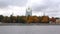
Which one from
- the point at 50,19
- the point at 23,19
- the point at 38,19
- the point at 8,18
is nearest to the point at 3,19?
the point at 8,18

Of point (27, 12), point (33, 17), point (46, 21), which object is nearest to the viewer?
point (46, 21)

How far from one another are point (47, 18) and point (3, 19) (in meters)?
22.5

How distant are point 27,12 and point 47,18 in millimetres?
17003

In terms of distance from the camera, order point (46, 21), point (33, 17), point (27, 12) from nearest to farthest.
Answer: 1. point (46, 21)
2. point (33, 17)
3. point (27, 12)

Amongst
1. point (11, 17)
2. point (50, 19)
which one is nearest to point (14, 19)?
point (11, 17)

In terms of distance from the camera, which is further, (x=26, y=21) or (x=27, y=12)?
(x=27, y=12)

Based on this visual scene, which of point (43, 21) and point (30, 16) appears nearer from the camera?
point (43, 21)

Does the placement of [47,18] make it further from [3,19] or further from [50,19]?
[3,19]

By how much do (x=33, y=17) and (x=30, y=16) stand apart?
474 centimetres

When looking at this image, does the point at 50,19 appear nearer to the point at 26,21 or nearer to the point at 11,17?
the point at 26,21

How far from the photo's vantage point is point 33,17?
107 meters

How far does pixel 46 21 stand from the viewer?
100m

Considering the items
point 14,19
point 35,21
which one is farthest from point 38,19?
point 14,19

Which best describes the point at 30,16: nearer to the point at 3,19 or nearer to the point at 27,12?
the point at 27,12
